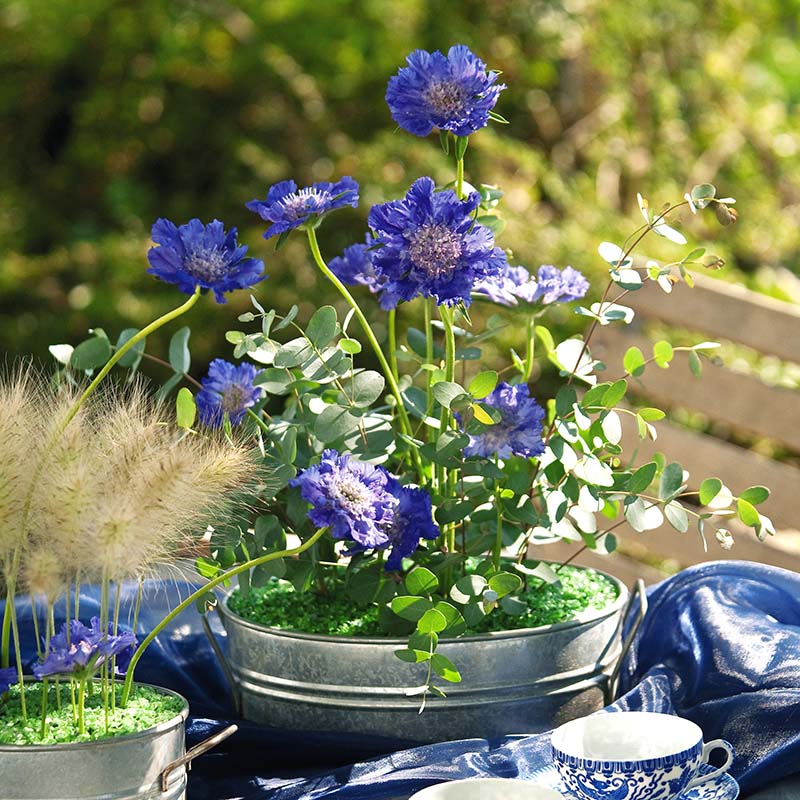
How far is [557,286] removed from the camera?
84 centimetres

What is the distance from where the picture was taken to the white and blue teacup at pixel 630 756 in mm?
646

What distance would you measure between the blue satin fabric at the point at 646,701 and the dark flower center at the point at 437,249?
309 millimetres

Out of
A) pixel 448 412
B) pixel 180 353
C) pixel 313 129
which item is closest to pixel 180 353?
pixel 180 353

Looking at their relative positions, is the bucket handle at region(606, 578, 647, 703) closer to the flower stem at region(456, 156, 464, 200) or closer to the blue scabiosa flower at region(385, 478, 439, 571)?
the blue scabiosa flower at region(385, 478, 439, 571)

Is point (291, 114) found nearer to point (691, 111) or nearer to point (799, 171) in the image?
point (691, 111)

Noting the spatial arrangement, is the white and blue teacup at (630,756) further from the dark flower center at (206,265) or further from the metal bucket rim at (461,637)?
the dark flower center at (206,265)

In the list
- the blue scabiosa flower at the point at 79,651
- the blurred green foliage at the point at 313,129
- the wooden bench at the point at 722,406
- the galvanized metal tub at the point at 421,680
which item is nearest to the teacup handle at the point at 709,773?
the galvanized metal tub at the point at 421,680

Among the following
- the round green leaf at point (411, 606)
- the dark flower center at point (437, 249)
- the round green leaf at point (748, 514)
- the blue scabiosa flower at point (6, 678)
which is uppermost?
the dark flower center at point (437, 249)

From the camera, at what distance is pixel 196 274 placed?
29.5 inches

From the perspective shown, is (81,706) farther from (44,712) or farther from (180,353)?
(180,353)

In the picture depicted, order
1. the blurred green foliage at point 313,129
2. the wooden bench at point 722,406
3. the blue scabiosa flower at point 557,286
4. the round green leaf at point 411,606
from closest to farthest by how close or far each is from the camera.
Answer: the round green leaf at point 411,606
the blue scabiosa flower at point 557,286
the wooden bench at point 722,406
the blurred green foliage at point 313,129

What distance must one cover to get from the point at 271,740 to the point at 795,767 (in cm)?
35

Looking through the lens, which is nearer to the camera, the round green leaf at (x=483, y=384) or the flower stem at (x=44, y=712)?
the flower stem at (x=44, y=712)

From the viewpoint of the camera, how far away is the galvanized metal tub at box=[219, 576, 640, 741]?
77 centimetres
